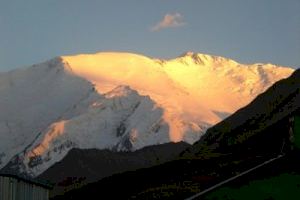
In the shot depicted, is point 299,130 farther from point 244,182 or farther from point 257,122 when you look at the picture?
point 257,122

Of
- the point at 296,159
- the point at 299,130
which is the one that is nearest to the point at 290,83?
the point at 299,130

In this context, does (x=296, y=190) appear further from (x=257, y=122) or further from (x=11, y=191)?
(x=257, y=122)

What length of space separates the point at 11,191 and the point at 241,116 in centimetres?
14881

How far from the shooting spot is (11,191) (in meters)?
51.4

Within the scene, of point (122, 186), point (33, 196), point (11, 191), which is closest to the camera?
point (11, 191)

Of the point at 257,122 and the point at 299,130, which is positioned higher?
the point at 257,122

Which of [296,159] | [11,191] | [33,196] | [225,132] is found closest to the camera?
[11,191]

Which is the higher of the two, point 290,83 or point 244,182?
point 290,83

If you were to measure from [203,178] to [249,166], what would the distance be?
5.60 m

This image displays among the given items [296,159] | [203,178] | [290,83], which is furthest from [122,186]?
[290,83]

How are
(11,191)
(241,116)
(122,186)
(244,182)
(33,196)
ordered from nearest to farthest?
(11,191), (33,196), (244,182), (122,186), (241,116)

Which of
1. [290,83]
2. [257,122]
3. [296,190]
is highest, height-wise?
[290,83]

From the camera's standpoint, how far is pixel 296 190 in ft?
191

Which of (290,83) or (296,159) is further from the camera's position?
(290,83)
